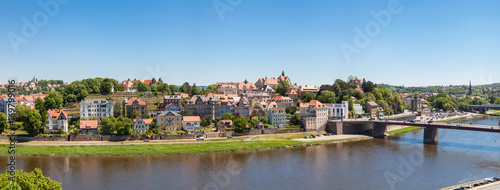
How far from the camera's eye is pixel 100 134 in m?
49.4

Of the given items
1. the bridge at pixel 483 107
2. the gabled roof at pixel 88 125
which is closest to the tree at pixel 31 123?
the gabled roof at pixel 88 125

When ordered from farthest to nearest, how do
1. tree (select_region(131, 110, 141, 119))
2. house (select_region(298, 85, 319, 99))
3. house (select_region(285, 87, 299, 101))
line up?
house (select_region(298, 85, 319, 99)), house (select_region(285, 87, 299, 101)), tree (select_region(131, 110, 141, 119))

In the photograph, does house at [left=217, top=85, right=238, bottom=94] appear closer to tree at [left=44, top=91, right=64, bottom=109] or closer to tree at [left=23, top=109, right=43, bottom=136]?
tree at [left=44, top=91, right=64, bottom=109]

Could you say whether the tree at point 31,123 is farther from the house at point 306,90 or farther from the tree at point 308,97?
the house at point 306,90

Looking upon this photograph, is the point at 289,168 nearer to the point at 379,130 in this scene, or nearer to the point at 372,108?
the point at 379,130

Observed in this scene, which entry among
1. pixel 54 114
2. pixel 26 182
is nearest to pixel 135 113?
pixel 54 114

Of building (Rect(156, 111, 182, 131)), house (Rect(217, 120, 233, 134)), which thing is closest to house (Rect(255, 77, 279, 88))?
house (Rect(217, 120, 233, 134))

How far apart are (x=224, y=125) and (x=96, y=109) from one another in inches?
816

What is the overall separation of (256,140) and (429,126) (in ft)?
84.8

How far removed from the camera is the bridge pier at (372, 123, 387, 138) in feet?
201

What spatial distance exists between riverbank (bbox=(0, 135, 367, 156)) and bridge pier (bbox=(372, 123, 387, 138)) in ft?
60.6

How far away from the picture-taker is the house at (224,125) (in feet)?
179

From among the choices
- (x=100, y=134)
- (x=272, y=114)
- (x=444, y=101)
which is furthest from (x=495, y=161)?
(x=444, y=101)

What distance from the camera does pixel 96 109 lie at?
57.2 meters
